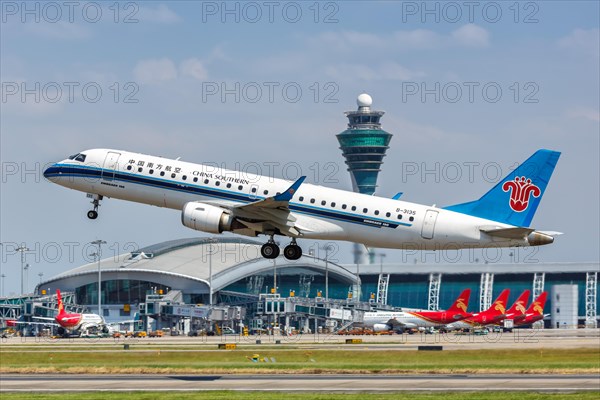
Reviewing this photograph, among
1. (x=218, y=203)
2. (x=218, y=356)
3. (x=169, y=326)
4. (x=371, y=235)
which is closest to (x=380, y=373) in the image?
(x=371, y=235)

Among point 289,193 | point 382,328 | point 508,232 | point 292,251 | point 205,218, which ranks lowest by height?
point 382,328

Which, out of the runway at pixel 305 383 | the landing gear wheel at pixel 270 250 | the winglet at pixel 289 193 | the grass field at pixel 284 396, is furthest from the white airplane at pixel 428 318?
the grass field at pixel 284 396

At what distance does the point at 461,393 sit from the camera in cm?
5600

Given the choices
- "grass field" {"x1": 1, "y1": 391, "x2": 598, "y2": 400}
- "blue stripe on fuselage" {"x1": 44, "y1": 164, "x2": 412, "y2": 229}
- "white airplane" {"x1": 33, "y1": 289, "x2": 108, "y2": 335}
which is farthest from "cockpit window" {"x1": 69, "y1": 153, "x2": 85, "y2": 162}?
"white airplane" {"x1": 33, "y1": 289, "x2": 108, "y2": 335}

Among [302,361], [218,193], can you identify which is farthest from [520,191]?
[302,361]

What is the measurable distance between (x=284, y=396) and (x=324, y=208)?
18.3 meters

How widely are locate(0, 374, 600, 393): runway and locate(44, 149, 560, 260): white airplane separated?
30.4 ft

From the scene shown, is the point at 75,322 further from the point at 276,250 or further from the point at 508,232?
the point at 508,232

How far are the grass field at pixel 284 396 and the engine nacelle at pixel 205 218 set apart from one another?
14.8 m

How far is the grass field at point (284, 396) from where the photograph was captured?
53594mm

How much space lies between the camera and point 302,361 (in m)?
84.3

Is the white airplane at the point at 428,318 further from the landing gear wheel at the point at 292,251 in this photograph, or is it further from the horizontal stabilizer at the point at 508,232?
the horizontal stabilizer at the point at 508,232

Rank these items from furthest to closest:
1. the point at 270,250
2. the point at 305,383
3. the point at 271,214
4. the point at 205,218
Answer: the point at 270,250
the point at 271,214
the point at 205,218
the point at 305,383

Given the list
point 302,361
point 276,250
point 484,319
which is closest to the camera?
point 276,250
